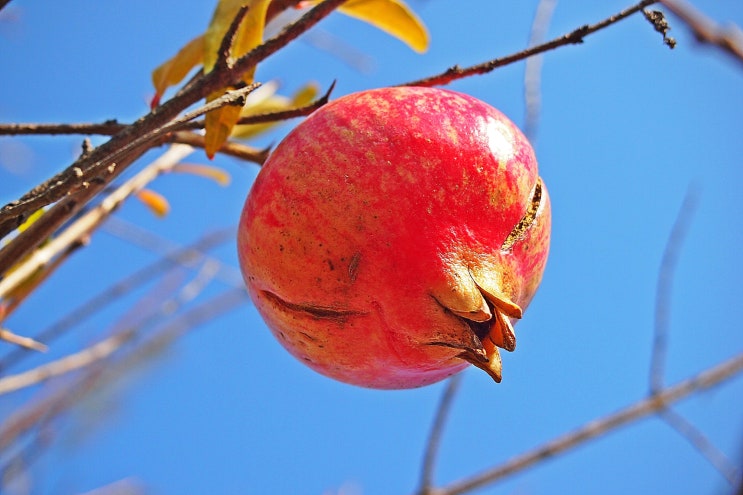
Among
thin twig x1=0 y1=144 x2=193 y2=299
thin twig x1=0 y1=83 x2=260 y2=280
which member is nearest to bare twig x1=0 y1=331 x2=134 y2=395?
thin twig x1=0 y1=144 x2=193 y2=299

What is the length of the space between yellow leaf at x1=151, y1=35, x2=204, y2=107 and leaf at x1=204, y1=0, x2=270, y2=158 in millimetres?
108

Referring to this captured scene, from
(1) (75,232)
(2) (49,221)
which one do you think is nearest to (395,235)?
(2) (49,221)

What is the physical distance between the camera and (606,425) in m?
1.38

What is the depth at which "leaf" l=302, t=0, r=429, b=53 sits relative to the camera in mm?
1145

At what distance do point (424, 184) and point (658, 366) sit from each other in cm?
99

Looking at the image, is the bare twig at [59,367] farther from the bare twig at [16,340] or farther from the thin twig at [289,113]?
the thin twig at [289,113]

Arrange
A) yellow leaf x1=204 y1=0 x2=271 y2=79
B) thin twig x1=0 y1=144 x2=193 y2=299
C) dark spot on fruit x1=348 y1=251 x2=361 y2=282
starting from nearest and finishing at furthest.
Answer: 1. dark spot on fruit x1=348 y1=251 x2=361 y2=282
2. yellow leaf x1=204 y1=0 x2=271 y2=79
3. thin twig x1=0 y1=144 x2=193 y2=299

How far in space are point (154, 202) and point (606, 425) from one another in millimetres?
1070

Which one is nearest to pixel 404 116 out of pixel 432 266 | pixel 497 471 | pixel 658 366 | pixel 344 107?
pixel 344 107

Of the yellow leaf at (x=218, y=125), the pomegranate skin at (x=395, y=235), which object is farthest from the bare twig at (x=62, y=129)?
the pomegranate skin at (x=395, y=235)

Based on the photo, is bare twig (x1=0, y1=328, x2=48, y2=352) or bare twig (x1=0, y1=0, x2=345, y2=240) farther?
bare twig (x1=0, y1=328, x2=48, y2=352)

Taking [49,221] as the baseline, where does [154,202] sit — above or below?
above

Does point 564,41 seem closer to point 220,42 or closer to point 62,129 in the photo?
point 220,42

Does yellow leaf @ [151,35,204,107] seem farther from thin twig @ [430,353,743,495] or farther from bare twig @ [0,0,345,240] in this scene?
thin twig @ [430,353,743,495]
